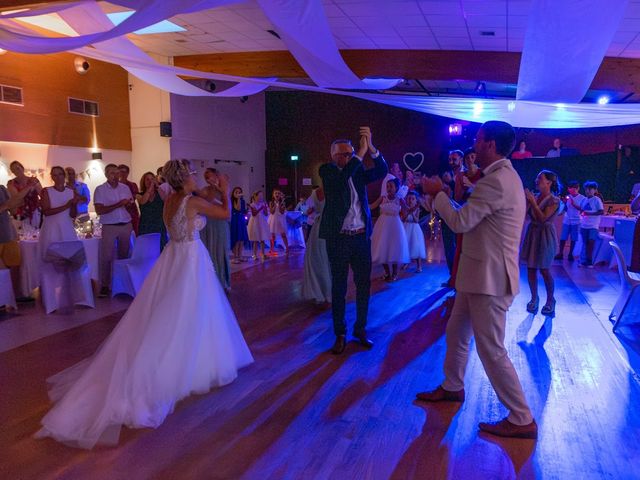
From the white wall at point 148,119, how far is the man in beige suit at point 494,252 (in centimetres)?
966

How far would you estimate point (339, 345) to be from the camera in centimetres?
402

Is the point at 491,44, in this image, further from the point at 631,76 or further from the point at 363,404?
the point at 363,404

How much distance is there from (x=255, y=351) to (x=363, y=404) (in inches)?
50.1

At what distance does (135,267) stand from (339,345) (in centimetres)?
306

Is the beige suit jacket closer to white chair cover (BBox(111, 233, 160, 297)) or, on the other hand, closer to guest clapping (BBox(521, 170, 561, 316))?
guest clapping (BBox(521, 170, 561, 316))

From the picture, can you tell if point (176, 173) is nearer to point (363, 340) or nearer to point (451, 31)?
point (363, 340)

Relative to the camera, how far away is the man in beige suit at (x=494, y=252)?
253 cm

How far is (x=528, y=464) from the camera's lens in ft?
8.04

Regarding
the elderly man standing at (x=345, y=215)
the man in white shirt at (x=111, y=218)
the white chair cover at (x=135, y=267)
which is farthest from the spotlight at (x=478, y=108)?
the man in white shirt at (x=111, y=218)

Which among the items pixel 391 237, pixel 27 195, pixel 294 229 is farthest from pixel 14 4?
pixel 294 229

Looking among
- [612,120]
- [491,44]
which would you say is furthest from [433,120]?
[612,120]

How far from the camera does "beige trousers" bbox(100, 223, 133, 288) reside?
242 inches

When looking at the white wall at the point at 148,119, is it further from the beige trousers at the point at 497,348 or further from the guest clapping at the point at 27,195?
the beige trousers at the point at 497,348

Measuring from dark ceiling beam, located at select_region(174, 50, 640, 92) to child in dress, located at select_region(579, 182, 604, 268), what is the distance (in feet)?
Result: 6.51
